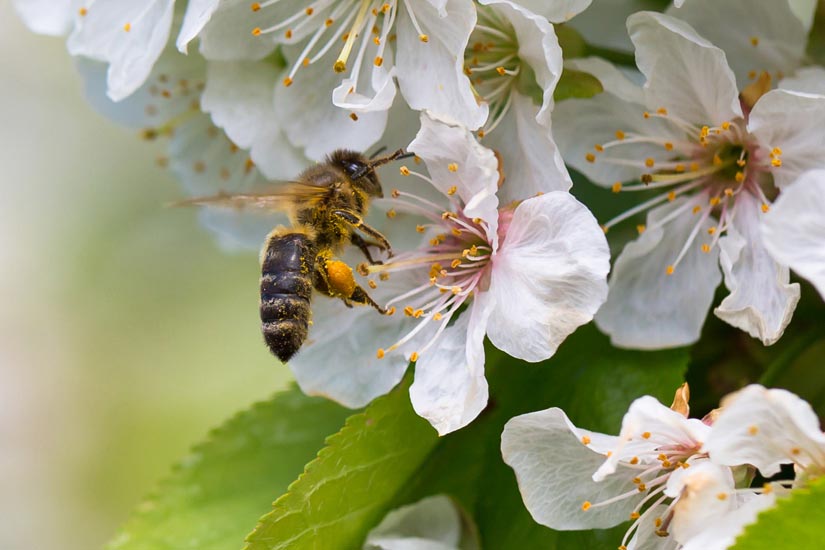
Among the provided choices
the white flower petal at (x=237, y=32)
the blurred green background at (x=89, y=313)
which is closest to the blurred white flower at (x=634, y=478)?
the white flower petal at (x=237, y=32)

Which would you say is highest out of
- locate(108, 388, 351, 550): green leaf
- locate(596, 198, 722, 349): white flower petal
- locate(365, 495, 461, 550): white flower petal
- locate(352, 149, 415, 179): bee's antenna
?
locate(352, 149, 415, 179): bee's antenna

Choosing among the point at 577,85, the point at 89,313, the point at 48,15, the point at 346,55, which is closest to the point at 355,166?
the point at 346,55

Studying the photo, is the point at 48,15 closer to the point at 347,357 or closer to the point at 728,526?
the point at 347,357

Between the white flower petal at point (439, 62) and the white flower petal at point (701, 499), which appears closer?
the white flower petal at point (701, 499)

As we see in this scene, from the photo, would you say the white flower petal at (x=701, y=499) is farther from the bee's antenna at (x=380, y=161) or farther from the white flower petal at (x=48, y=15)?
the white flower petal at (x=48, y=15)

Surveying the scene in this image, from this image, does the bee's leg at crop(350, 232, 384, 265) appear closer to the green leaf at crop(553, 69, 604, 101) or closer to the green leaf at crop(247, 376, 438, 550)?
the green leaf at crop(247, 376, 438, 550)

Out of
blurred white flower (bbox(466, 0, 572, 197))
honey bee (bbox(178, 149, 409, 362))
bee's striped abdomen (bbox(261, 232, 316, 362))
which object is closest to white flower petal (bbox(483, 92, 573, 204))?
blurred white flower (bbox(466, 0, 572, 197))
